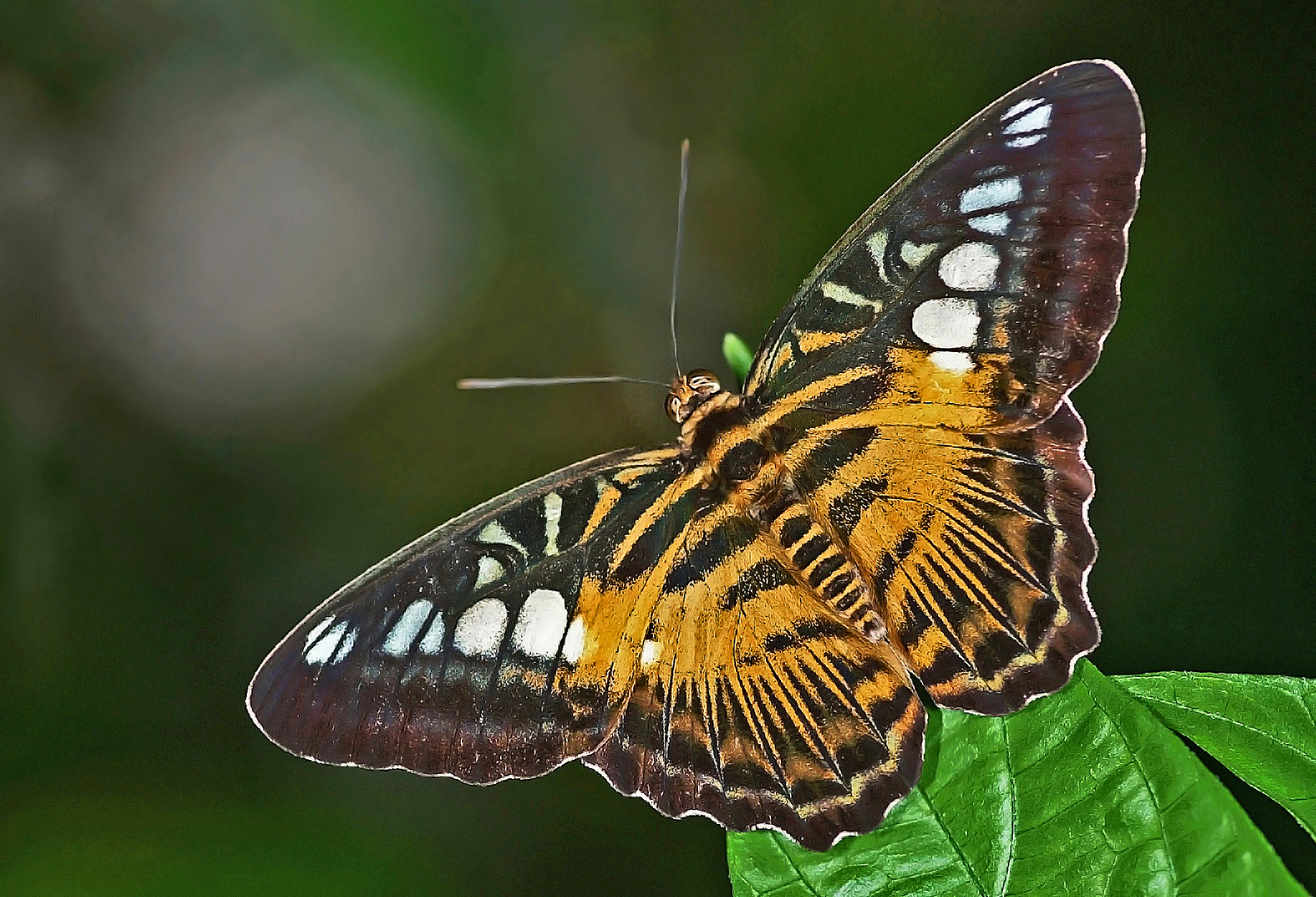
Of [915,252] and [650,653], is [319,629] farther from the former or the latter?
[915,252]

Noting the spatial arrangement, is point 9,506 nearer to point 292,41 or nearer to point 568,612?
point 292,41

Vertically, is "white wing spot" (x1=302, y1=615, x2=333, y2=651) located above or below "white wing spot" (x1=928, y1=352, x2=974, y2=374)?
below

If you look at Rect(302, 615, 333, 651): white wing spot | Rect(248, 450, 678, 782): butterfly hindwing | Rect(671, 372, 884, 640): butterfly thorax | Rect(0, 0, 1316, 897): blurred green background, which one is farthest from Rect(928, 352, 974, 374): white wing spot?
Rect(0, 0, 1316, 897): blurred green background

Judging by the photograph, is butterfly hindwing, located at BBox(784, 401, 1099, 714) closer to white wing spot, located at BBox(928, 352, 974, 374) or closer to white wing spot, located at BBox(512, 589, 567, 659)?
white wing spot, located at BBox(928, 352, 974, 374)

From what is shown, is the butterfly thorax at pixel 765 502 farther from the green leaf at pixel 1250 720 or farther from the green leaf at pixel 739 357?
the green leaf at pixel 1250 720

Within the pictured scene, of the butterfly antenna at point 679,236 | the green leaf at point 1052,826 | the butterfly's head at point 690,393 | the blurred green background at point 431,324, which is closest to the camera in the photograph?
the green leaf at point 1052,826

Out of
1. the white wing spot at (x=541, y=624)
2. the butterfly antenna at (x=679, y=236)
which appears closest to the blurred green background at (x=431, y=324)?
the butterfly antenna at (x=679, y=236)
